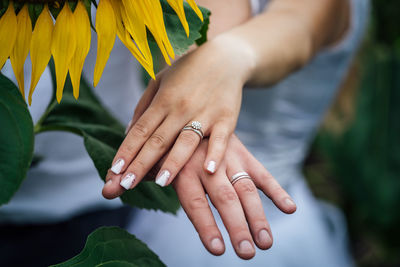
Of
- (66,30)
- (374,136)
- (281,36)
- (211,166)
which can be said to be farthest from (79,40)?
Answer: (374,136)

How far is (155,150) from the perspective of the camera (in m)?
0.31

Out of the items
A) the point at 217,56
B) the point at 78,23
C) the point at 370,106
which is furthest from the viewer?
the point at 370,106

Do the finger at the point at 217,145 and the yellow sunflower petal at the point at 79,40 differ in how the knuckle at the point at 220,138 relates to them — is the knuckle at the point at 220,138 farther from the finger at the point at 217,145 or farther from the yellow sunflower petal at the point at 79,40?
the yellow sunflower petal at the point at 79,40

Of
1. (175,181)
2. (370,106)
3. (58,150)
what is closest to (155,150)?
(175,181)

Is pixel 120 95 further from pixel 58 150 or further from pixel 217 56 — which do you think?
pixel 217 56

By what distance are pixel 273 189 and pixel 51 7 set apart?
6.8 inches

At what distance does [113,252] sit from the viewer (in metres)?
0.29

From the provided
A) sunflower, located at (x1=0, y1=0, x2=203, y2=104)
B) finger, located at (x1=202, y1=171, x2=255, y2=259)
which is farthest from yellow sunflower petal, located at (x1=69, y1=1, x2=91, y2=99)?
finger, located at (x1=202, y1=171, x2=255, y2=259)

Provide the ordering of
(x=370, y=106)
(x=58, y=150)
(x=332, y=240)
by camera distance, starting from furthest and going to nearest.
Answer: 1. (x=370, y=106)
2. (x=332, y=240)
3. (x=58, y=150)

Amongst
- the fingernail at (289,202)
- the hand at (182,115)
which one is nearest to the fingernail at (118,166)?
the hand at (182,115)

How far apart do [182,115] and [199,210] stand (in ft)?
0.24

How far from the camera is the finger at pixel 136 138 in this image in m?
0.31

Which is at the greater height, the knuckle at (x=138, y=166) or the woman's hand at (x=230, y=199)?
the knuckle at (x=138, y=166)

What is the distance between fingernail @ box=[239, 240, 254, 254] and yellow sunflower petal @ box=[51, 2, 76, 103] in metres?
0.13
